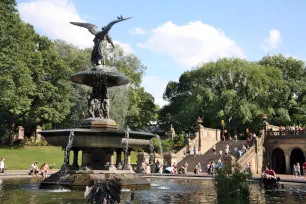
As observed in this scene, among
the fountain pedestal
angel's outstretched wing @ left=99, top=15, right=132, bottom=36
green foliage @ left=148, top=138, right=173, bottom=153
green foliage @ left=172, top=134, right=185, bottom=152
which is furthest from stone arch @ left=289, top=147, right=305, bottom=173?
angel's outstretched wing @ left=99, top=15, right=132, bottom=36

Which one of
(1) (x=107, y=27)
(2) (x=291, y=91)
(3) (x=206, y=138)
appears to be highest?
(2) (x=291, y=91)

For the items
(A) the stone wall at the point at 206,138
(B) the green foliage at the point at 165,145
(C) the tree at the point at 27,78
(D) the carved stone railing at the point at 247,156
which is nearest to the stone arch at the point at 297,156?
(D) the carved stone railing at the point at 247,156

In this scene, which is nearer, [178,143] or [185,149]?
[185,149]

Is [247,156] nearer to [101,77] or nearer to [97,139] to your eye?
[101,77]

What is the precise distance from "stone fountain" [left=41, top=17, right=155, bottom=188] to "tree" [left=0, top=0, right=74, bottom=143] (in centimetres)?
1493

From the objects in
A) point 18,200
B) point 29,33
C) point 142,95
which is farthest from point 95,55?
point 142,95

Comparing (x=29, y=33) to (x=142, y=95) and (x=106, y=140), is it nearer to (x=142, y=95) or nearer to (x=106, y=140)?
(x=142, y=95)

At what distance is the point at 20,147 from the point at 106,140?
29.3m

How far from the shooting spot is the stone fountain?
45.8ft

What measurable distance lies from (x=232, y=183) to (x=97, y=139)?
17.6ft

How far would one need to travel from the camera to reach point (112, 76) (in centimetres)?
1574

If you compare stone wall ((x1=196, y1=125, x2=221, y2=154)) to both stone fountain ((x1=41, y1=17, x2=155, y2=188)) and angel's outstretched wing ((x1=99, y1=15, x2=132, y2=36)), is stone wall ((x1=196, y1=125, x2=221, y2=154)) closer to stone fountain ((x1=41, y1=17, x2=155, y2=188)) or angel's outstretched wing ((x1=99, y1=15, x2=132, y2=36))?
stone fountain ((x1=41, y1=17, x2=155, y2=188))

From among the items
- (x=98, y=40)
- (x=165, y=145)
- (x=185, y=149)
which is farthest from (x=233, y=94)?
(x=98, y=40)

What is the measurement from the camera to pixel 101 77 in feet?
52.0
